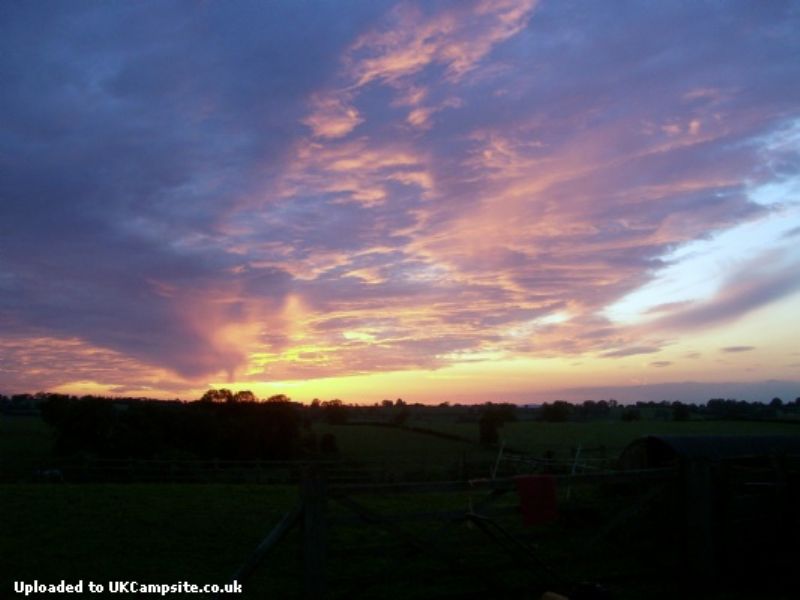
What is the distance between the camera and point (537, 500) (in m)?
8.90

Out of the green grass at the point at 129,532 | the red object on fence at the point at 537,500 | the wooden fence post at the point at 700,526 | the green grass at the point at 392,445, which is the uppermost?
the red object on fence at the point at 537,500

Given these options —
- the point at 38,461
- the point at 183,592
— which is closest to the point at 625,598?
the point at 183,592

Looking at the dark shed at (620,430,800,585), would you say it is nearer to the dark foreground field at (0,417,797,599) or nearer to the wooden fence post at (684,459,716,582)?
the wooden fence post at (684,459,716,582)

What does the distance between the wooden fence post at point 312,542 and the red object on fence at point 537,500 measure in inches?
102

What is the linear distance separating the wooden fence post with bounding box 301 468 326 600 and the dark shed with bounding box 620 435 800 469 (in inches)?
412

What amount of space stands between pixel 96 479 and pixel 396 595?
26849 millimetres

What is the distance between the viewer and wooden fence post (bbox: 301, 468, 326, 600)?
8047mm

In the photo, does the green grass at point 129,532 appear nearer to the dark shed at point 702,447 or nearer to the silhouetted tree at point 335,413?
the dark shed at point 702,447

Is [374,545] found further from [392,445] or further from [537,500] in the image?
[392,445]

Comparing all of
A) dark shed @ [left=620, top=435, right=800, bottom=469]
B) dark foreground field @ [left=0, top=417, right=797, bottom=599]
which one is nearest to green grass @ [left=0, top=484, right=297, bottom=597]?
dark foreground field @ [left=0, top=417, right=797, bottom=599]

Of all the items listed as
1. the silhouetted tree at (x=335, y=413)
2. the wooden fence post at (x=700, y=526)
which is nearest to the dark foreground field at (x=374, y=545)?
the wooden fence post at (x=700, y=526)

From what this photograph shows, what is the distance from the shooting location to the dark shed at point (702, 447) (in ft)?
52.9

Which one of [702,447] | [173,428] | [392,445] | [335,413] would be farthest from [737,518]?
[335,413]

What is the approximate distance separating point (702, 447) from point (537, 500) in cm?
924
